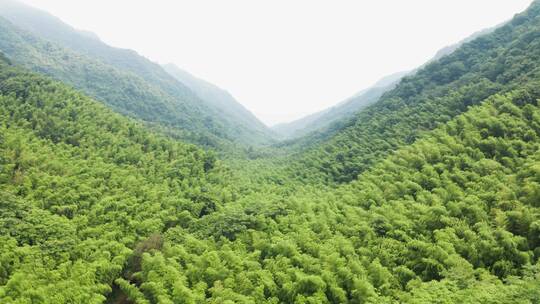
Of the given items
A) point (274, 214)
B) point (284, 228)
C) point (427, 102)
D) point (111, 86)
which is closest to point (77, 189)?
point (274, 214)

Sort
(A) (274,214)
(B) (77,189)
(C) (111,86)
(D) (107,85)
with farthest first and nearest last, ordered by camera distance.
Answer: (C) (111,86), (D) (107,85), (B) (77,189), (A) (274,214)

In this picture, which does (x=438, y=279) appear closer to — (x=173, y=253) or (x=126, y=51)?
(x=173, y=253)

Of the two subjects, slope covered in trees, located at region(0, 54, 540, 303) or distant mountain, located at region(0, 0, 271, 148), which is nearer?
slope covered in trees, located at region(0, 54, 540, 303)

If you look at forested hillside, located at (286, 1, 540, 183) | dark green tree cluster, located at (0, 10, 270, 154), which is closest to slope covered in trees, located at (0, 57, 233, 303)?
forested hillside, located at (286, 1, 540, 183)

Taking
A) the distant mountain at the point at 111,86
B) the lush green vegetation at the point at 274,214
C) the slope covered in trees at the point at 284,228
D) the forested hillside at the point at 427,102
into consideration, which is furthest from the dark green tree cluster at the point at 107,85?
the slope covered in trees at the point at 284,228

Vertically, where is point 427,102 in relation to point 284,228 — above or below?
above

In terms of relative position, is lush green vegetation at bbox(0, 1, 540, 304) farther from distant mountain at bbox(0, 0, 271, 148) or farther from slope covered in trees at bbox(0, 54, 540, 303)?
distant mountain at bbox(0, 0, 271, 148)

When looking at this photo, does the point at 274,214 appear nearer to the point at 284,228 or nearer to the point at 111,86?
the point at 284,228
